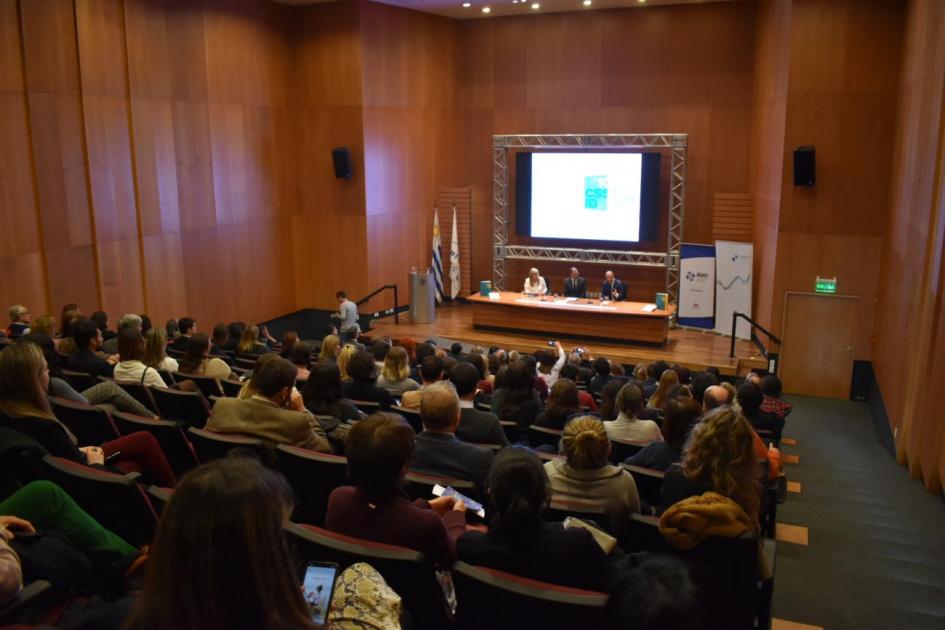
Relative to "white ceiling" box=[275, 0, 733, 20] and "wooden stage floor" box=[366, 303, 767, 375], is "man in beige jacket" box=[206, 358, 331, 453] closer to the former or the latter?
"wooden stage floor" box=[366, 303, 767, 375]

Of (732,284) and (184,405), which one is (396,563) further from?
(732,284)

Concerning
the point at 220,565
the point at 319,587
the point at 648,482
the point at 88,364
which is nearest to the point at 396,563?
the point at 319,587

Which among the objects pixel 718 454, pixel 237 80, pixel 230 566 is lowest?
pixel 718 454

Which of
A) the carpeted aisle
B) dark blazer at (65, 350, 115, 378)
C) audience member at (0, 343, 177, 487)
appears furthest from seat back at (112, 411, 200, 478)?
the carpeted aisle

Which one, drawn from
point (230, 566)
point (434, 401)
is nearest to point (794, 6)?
point (434, 401)

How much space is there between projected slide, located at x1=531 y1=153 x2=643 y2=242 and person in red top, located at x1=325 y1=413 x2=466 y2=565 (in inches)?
420

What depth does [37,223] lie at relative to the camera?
8.80 metres

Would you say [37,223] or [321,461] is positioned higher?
[37,223]

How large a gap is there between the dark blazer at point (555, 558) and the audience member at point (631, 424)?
2.35m

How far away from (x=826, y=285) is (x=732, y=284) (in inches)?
71.0

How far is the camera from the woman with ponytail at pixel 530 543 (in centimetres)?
243

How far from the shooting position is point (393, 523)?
258 cm

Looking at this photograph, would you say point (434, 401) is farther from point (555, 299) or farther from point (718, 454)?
point (555, 299)

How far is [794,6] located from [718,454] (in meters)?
8.52
